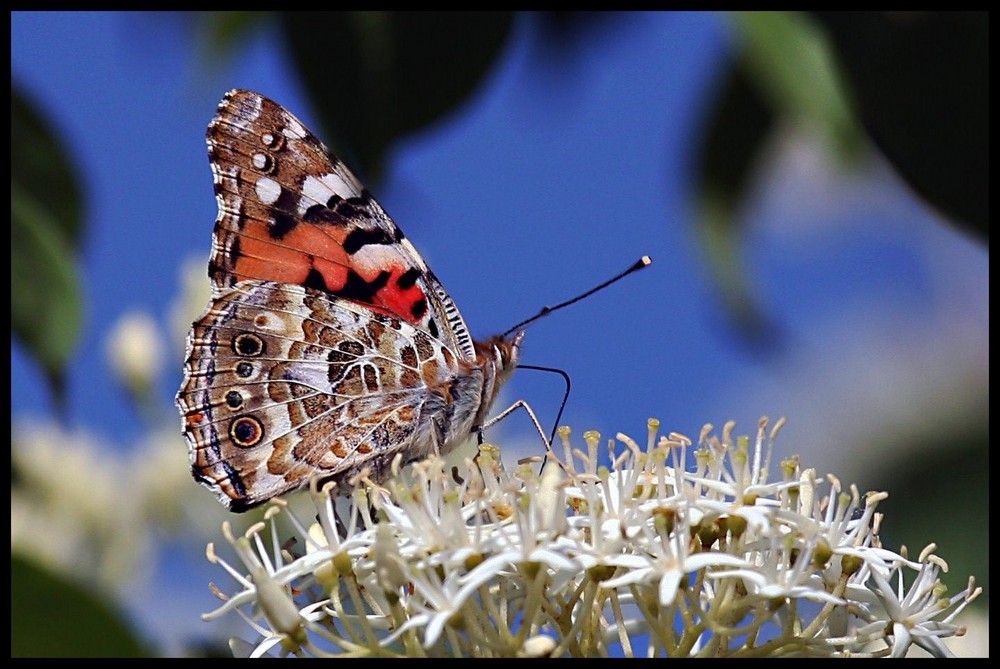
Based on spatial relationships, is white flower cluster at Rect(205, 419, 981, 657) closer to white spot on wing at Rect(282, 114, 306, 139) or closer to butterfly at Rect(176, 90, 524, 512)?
butterfly at Rect(176, 90, 524, 512)

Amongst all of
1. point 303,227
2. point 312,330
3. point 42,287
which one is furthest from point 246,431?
point 42,287

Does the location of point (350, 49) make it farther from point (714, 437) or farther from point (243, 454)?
point (714, 437)

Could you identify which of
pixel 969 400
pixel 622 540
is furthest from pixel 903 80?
pixel 969 400

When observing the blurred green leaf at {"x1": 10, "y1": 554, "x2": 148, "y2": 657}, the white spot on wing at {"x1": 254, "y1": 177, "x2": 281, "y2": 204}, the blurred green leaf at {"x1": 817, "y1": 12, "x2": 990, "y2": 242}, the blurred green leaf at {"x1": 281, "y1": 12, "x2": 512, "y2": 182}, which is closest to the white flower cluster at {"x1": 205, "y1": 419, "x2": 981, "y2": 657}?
the blurred green leaf at {"x1": 10, "y1": 554, "x2": 148, "y2": 657}

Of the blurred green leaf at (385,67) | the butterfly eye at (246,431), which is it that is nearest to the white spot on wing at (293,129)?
the blurred green leaf at (385,67)

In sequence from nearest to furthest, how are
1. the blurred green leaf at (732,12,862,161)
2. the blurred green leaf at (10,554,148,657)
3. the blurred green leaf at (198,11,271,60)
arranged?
the blurred green leaf at (10,554,148,657) → the blurred green leaf at (732,12,862,161) → the blurred green leaf at (198,11,271,60)

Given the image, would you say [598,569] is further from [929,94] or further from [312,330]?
[929,94]
